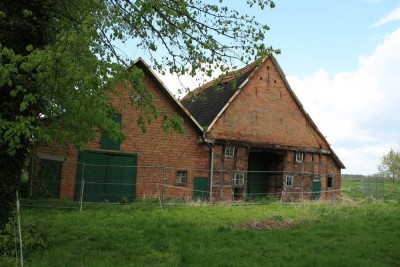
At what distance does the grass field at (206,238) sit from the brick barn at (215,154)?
330cm

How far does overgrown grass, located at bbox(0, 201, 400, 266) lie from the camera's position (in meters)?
8.06

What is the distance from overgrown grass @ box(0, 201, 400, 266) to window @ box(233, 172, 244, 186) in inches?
298

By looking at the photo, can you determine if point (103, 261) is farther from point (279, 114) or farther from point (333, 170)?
point (333, 170)

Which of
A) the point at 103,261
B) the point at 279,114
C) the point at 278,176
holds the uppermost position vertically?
the point at 279,114

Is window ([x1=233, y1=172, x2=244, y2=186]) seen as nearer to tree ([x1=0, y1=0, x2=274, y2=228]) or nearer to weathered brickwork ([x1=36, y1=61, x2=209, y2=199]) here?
weathered brickwork ([x1=36, y1=61, x2=209, y2=199])

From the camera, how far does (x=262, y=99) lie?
80.3ft

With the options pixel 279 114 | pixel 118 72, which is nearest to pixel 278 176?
pixel 279 114

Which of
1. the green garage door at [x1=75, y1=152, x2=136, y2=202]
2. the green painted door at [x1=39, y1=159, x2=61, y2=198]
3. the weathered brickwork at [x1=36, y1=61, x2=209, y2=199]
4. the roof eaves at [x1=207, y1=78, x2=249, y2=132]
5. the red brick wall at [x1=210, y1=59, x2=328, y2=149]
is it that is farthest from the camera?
the red brick wall at [x1=210, y1=59, x2=328, y2=149]

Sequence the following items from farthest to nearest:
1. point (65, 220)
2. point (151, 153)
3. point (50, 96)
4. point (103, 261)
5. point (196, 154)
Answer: point (196, 154), point (151, 153), point (65, 220), point (103, 261), point (50, 96)

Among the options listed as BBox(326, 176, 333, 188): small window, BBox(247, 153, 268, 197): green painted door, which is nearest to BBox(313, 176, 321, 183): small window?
BBox(326, 176, 333, 188): small window

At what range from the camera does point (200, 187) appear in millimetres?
21094

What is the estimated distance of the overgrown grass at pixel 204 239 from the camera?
8.06 metres

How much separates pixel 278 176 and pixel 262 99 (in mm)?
4823

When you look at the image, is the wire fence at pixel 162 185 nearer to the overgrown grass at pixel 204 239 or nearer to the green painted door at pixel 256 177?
the green painted door at pixel 256 177
